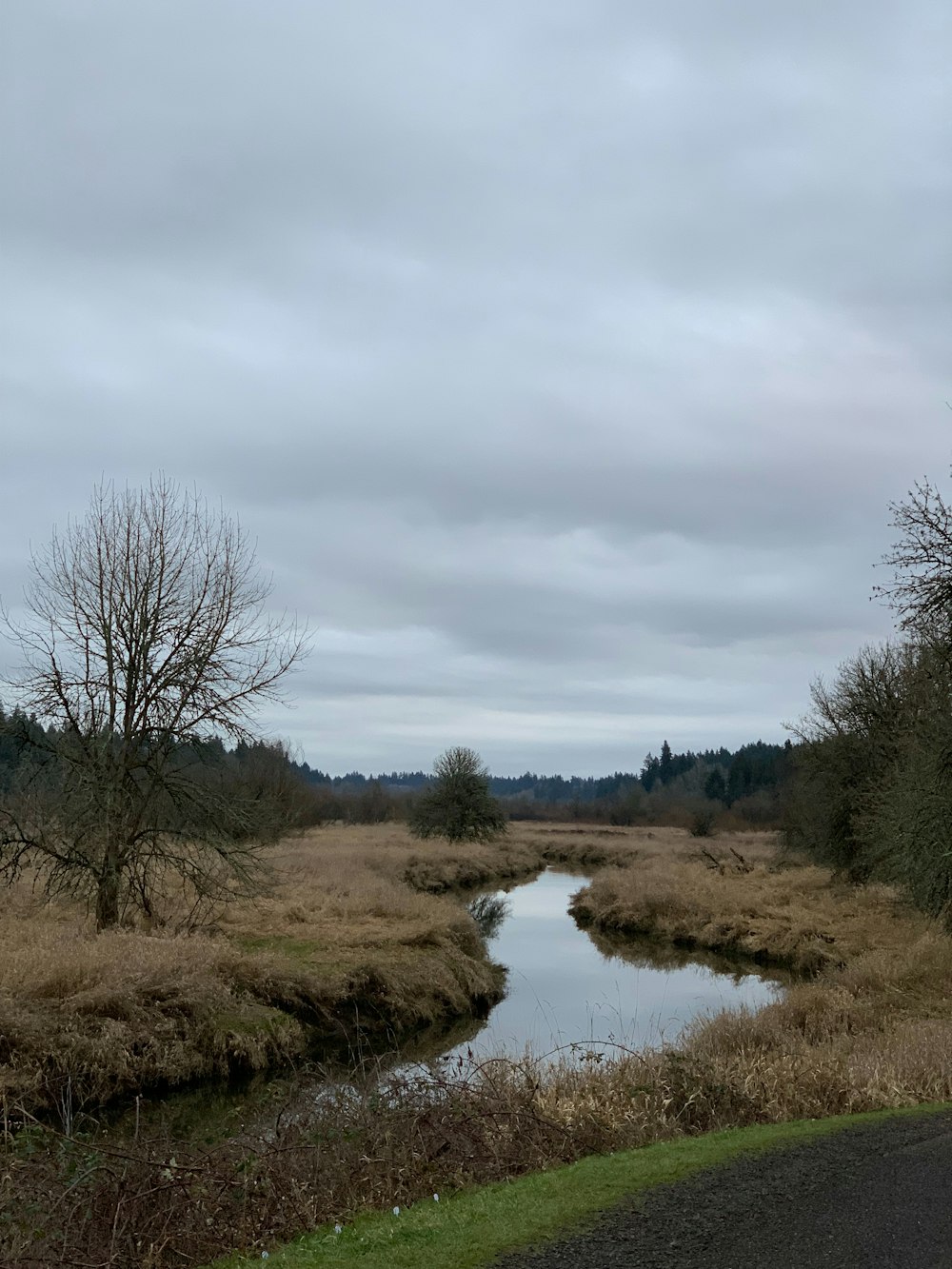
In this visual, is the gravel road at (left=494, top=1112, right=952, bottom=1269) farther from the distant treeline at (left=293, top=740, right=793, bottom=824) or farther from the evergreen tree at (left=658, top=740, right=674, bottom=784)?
the evergreen tree at (left=658, top=740, right=674, bottom=784)

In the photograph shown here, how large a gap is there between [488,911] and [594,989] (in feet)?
→ 52.2

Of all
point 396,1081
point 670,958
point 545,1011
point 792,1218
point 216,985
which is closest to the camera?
point 792,1218

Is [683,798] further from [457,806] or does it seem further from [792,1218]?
[792,1218]

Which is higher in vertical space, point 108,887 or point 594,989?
point 108,887

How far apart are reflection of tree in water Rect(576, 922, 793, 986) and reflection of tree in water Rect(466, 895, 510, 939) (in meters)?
3.46

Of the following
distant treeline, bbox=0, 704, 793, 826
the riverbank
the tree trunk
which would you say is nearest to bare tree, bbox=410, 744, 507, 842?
distant treeline, bbox=0, 704, 793, 826

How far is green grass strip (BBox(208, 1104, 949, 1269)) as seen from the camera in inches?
224

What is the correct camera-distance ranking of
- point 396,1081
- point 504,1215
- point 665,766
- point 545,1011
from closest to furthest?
1. point 504,1215
2. point 396,1081
3. point 545,1011
4. point 665,766

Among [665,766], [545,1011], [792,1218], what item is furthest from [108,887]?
[665,766]

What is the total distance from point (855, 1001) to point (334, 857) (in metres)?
26.1

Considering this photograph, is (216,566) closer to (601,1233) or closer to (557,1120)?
(557,1120)

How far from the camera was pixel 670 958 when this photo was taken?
91.9 feet

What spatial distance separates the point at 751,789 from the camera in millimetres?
115562

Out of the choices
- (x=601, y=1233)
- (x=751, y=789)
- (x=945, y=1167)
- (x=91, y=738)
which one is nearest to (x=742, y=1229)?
(x=601, y=1233)
